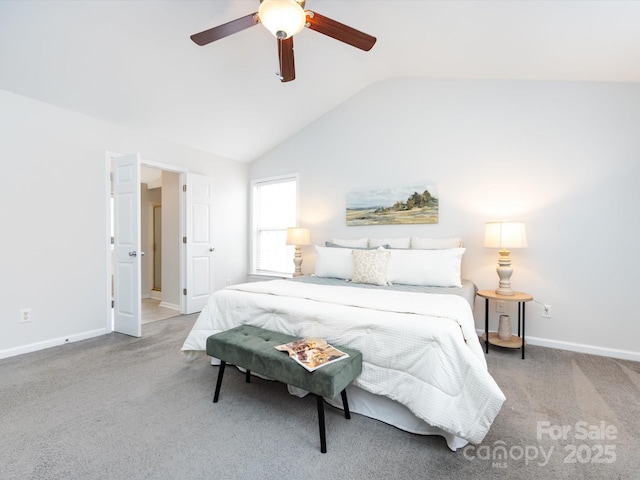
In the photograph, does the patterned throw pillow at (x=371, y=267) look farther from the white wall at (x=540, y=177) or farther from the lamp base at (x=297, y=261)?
the lamp base at (x=297, y=261)

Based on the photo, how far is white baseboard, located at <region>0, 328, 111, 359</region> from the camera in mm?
2692

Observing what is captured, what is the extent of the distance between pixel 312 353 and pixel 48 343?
117 inches

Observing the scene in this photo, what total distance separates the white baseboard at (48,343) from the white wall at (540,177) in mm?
3479

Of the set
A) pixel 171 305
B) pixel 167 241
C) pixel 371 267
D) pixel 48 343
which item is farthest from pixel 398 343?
pixel 167 241

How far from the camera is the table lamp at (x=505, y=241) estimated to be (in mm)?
2754

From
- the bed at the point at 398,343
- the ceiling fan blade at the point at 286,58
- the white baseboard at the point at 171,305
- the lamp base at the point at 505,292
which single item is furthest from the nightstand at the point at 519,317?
the white baseboard at the point at 171,305

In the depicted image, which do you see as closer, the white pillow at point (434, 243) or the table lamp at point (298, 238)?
the white pillow at point (434, 243)

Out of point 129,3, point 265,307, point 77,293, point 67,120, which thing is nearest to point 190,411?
point 265,307

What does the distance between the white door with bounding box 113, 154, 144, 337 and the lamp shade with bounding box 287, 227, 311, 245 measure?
1.88 m

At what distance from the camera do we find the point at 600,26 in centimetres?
209

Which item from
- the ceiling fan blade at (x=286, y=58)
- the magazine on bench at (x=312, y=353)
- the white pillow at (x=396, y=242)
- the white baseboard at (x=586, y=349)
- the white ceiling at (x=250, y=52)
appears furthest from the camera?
the white pillow at (x=396, y=242)

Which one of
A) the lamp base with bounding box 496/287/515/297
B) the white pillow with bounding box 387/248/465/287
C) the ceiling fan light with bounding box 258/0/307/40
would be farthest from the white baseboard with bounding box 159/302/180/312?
the lamp base with bounding box 496/287/515/297

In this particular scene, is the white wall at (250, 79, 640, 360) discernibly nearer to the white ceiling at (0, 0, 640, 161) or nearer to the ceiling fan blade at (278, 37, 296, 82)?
the white ceiling at (0, 0, 640, 161)

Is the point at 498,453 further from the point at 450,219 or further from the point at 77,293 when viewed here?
the point at 77,293
